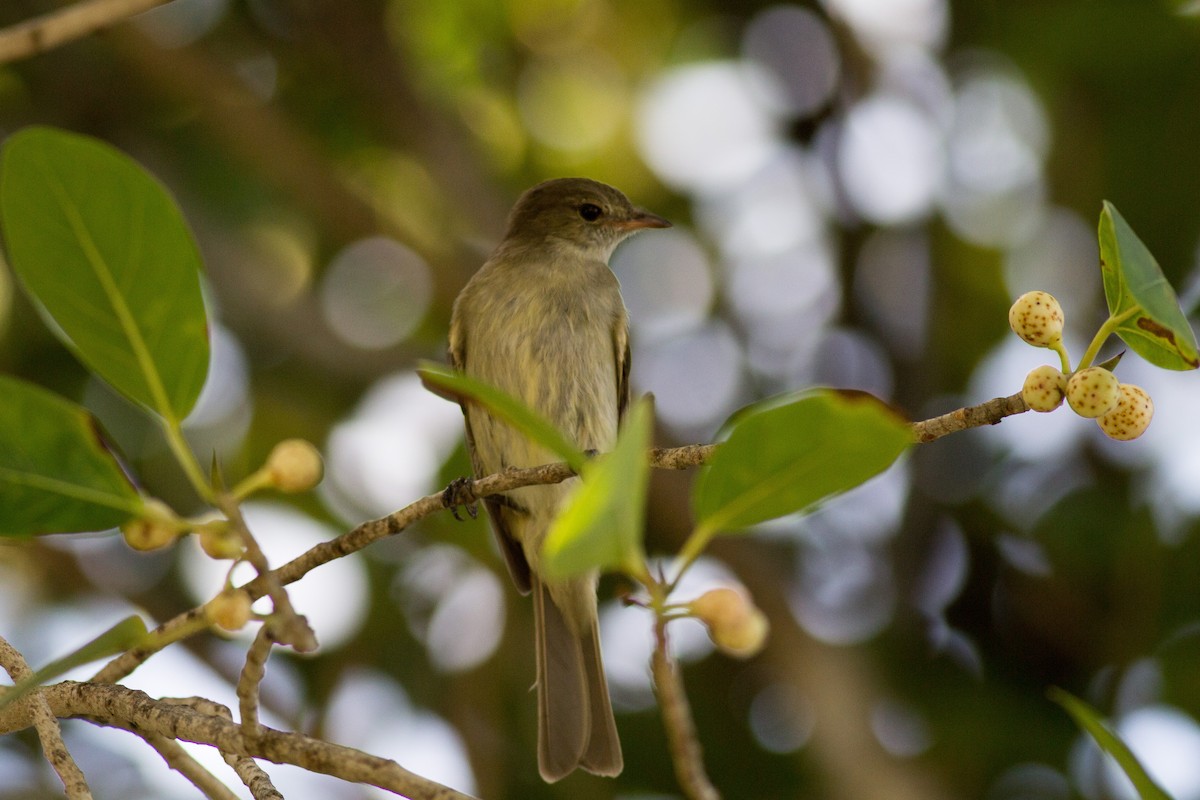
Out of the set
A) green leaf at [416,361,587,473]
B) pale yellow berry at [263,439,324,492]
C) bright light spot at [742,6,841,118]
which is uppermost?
bright light spot at [742,6,841,118]

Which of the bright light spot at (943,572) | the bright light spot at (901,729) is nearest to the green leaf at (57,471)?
the bright light spot at (901,729)

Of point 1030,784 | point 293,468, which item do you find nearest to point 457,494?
point 293,468

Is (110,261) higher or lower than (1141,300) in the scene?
higher

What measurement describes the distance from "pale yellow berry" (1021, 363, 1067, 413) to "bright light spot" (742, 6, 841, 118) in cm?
412

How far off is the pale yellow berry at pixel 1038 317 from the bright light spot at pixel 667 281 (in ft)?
13.3

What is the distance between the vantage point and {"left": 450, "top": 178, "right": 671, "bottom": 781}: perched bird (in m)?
4.08

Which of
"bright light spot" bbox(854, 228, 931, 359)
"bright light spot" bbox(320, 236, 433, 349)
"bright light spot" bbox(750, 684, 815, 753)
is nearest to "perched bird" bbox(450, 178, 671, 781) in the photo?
"bright light spot" bbox(750, 684, 815, 753)

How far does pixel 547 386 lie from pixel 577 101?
2.54 m

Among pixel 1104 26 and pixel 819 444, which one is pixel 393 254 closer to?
pixel 1104 26

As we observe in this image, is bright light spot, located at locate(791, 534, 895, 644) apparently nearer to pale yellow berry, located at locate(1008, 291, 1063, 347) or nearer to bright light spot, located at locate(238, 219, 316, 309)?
bright light spot, located at locate(238, 219, 316, 309)

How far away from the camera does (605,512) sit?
129cm

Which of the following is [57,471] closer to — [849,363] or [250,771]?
[250,771]

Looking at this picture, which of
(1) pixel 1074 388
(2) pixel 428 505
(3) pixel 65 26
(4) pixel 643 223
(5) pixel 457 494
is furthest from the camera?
(4) pixel 643 223

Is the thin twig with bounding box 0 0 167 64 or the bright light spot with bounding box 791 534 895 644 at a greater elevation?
the thin twig with bounding box 0 0 167 64
